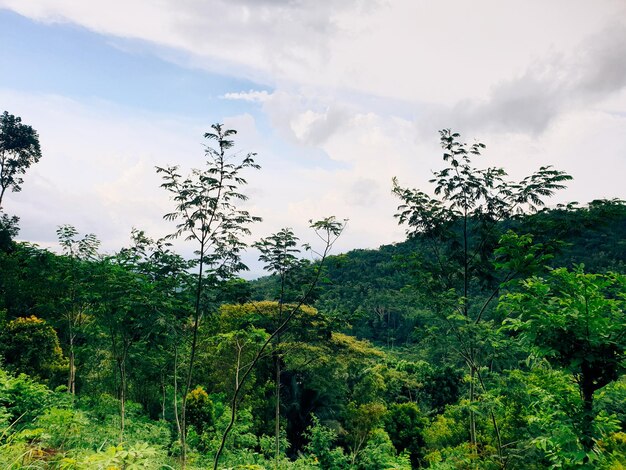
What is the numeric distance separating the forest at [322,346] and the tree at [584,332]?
0.07 feet

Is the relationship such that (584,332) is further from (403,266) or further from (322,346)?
(322,346)

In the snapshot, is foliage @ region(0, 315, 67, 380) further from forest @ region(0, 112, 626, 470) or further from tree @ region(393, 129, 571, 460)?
tree @ region(393, 129, 571, 460)

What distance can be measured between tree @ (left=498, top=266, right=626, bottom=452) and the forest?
0.07ft

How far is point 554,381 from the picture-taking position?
6.09 metres

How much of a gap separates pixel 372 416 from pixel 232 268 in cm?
1275

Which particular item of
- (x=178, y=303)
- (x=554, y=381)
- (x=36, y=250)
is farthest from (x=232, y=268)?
(x=36, y=250)

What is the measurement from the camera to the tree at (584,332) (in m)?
4.09

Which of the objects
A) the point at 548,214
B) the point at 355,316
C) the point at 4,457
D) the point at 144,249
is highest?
the point at 548,214

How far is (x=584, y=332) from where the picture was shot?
4.14 metres

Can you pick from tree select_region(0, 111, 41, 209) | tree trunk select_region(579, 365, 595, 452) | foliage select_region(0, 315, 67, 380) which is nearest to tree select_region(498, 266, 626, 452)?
tree trunk select_region(579, 365, 595, 452)

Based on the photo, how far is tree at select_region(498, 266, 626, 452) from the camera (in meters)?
4.09

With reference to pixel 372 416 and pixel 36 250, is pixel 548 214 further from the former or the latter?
pixel 36 250

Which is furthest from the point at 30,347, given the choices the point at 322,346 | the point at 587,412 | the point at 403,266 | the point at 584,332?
the point at 584,332

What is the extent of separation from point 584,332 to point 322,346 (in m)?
11.2
